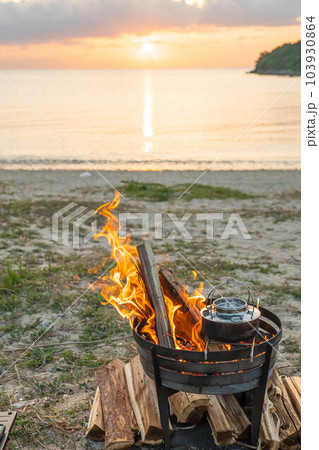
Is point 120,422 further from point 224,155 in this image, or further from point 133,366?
point 224,155

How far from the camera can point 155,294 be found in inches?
175

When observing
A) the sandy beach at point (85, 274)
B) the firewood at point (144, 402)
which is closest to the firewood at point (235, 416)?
the firewood at point (144, 402)

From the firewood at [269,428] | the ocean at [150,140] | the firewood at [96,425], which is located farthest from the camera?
the ocean at [150,140]

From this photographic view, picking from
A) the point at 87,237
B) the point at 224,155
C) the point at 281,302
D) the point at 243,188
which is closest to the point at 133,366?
the point at 281,302

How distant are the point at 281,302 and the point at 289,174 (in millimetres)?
14944

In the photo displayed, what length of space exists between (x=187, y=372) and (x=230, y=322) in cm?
51

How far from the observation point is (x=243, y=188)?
55.7ft

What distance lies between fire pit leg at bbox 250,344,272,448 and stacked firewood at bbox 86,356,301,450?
0.06m

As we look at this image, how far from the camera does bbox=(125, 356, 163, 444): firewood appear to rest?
3.90 meters

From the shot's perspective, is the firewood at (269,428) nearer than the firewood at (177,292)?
Yes

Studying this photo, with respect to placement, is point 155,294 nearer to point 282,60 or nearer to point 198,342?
point 198,342

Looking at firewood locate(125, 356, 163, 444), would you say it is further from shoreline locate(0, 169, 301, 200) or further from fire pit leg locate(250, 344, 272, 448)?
shoreline locate(0, 169, 301, 200)

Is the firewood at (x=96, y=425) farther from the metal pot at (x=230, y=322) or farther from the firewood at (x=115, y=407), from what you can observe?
the metal pot at (x=230, y=322)

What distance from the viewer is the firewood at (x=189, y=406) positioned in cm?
396
